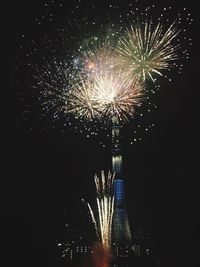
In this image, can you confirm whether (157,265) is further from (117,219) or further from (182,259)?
(117,219)

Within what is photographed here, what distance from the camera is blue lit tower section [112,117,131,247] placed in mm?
44344

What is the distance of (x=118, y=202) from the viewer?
49.1 metres

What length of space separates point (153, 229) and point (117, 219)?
9.50 m

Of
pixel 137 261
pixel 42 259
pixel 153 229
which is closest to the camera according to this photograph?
pixel 42 259

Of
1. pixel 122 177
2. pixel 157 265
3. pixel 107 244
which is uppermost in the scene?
pixel 122 177

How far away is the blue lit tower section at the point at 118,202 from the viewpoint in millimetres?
44344

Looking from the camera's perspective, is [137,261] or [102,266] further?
[102,266]

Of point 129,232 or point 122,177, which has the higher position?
point 122,177

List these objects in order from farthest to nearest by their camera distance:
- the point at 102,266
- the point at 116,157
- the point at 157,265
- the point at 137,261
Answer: the point at 116,157
the point at 102,266
the point at 137,261
the point at 157,265

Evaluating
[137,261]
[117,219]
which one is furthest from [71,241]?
[137,261]

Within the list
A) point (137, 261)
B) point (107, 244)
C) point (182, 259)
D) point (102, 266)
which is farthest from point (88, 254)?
point (182, 259)

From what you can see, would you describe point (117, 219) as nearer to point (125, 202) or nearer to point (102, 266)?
point (125, 202)

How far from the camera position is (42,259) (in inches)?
669

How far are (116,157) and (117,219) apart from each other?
8425 millimetres
